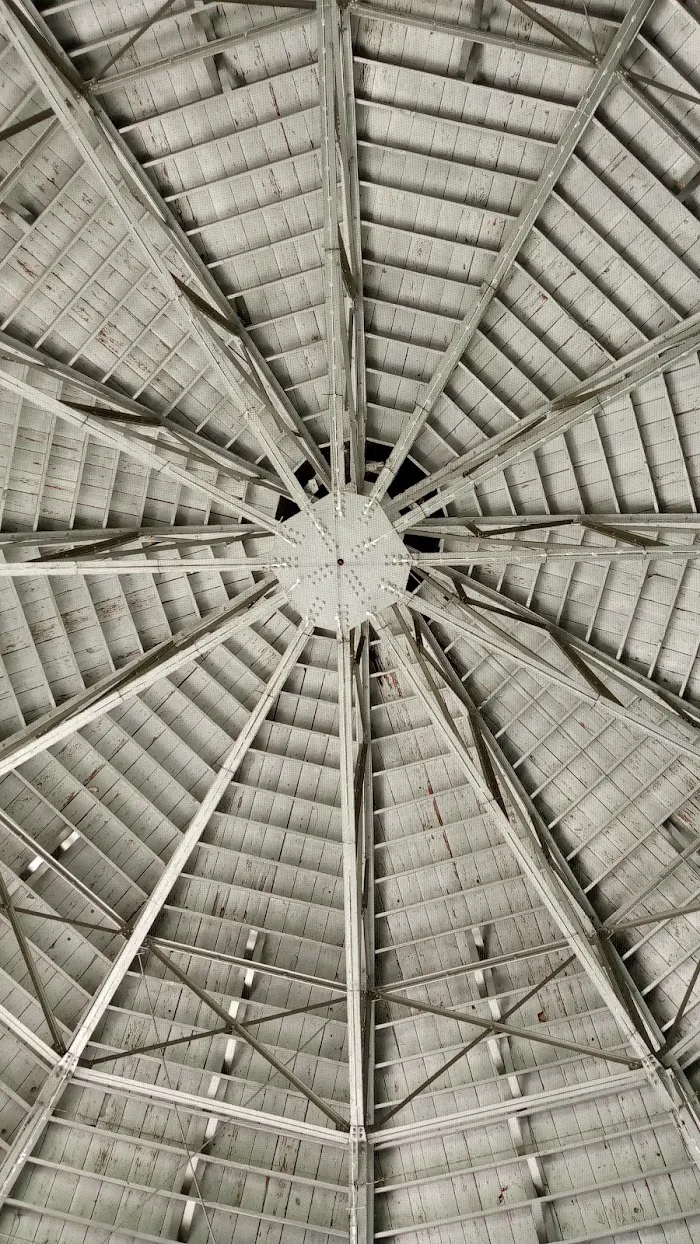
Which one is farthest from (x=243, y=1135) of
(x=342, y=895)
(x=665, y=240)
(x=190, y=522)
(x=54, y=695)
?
(x=665, y=240)

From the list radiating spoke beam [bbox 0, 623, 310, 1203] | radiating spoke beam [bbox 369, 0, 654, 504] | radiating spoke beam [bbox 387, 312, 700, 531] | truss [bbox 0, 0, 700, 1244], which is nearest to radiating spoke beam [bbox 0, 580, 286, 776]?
truss [bbox 0, 0, 700, 1244]

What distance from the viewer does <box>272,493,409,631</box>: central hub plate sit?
18.8m

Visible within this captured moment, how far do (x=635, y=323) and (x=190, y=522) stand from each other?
980cm

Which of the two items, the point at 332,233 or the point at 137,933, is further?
the point at 137,933

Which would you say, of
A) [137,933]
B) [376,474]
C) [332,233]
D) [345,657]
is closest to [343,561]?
[345,657]

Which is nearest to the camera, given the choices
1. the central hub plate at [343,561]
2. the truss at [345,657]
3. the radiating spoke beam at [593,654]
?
the truss at [345,657]

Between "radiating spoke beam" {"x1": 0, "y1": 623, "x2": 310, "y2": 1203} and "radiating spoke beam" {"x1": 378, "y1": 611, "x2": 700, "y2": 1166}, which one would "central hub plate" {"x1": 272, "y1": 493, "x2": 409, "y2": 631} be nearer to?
"radiating spoke beam" {"x1": 0, "y1": 623, "x2": 310, "y2": 1203}

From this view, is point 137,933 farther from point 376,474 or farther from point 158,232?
point 158,232

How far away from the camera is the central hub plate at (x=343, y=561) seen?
1880 cm

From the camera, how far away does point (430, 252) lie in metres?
17.7

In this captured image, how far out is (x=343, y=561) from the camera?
1894 cm

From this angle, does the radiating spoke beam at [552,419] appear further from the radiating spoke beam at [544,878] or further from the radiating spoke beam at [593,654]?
the radiating spoke beam at [544,878]

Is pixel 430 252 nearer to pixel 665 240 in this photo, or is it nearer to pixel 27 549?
pixel 665 240

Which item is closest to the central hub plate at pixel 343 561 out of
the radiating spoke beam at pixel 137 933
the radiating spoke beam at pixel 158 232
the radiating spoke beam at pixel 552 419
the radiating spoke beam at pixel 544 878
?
the radiating spoke beam at pixel 552 419
